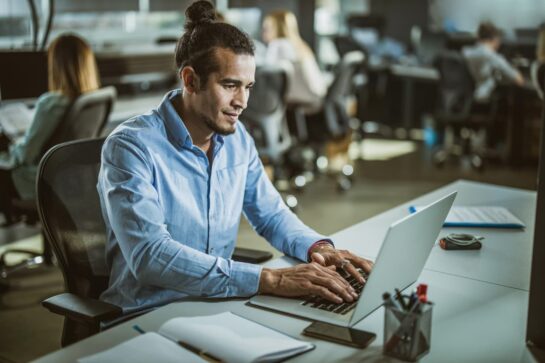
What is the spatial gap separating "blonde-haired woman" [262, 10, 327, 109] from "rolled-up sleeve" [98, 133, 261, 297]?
367cm

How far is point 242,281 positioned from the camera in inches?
60.2

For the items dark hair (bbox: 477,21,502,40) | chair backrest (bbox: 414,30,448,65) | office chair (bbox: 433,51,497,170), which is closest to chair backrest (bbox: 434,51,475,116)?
office chair (bbox: 433,51,497,170)

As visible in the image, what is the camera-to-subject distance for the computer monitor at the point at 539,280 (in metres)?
1.24

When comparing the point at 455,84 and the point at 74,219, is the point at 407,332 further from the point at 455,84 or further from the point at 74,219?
the point at 455,84

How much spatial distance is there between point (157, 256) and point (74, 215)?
0.40 metres

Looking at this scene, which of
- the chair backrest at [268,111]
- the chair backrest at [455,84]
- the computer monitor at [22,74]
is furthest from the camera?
the chair backrest at [455,84]

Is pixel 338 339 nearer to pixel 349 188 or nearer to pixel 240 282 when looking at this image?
pixel 240 282

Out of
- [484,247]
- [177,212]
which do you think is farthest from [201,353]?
[484,247]

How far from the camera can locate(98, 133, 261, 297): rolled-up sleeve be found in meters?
1.53

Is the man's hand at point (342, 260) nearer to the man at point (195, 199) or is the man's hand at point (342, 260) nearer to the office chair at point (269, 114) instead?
the man at point (195, 199)

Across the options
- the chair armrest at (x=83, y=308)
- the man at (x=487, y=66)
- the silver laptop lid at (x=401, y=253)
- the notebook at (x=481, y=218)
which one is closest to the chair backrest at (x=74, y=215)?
the chair armrest at (x=83, y=308)

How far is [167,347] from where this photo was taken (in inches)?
48.7

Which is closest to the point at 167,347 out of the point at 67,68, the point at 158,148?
the point at 158,148

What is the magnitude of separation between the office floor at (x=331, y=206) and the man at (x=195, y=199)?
4.30 ft
